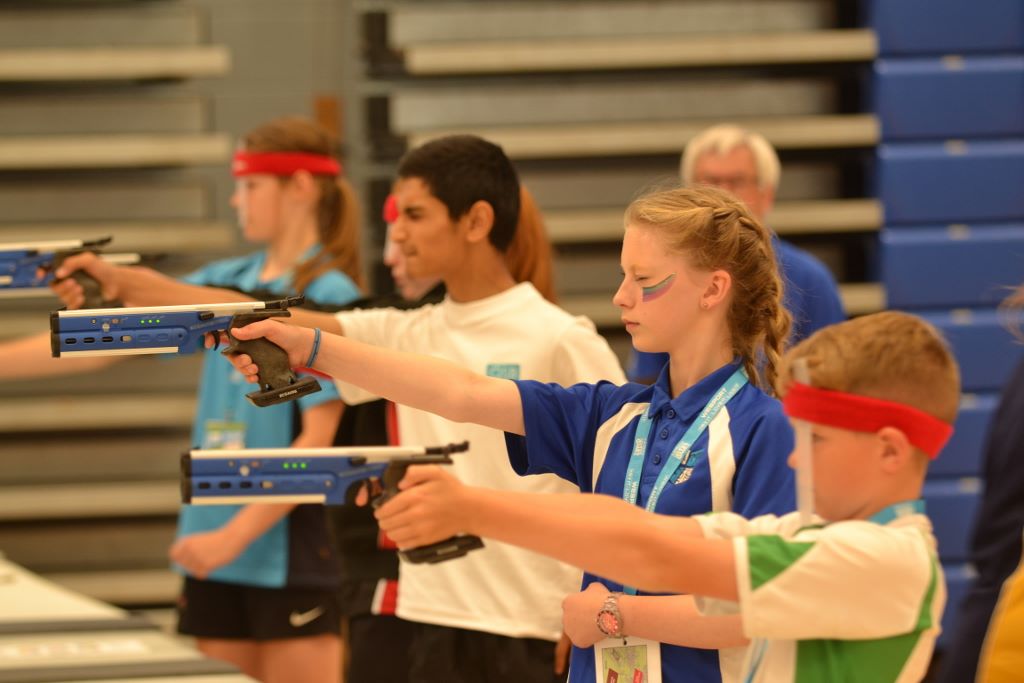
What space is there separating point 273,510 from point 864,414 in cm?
203

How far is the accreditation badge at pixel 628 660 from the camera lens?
185 centimetres

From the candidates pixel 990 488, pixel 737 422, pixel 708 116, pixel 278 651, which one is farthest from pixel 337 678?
pixel 708 116

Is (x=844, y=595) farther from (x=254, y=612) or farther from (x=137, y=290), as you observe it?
(x=254, y=612)

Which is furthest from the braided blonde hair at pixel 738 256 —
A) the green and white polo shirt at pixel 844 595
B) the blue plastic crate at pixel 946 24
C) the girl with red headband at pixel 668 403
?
the blue plastic crate at pixel 946 24

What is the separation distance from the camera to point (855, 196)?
16.4 feet

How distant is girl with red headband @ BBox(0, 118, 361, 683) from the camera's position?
330cm

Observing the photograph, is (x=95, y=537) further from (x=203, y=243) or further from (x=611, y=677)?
(x=611, y=677)

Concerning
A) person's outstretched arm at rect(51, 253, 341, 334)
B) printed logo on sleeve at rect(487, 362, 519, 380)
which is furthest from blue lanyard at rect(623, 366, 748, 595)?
person's outstretched arm at rect(51, 253, 341, 334)

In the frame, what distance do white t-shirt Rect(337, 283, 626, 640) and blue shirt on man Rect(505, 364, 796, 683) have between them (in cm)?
42

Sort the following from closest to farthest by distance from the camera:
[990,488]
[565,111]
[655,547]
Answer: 1. [655,547]
2. [990,488]
3. [565,111]

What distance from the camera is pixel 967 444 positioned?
4785 millimetres

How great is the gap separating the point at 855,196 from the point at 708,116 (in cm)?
63

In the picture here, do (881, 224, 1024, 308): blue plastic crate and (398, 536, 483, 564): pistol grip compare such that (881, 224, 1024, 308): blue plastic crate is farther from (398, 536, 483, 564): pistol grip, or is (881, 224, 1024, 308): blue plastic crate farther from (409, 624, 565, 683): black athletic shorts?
(398, 536, 483, 564): pistol grip

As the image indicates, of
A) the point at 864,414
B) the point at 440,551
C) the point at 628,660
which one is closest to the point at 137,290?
the point at 628,660
